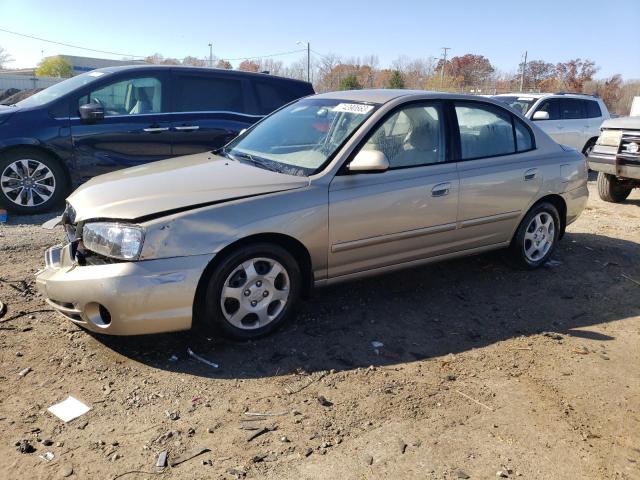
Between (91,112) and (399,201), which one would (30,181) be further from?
(399,201)

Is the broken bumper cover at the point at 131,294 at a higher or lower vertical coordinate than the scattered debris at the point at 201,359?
higher

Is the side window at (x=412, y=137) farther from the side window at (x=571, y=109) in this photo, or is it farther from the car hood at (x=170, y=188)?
the side window at (x=571, y=109)

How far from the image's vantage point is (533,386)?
11.0 ft

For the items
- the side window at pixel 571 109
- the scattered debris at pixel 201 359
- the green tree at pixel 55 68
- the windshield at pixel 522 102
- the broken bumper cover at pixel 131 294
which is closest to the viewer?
the broken bumper cover at pixel 131 294

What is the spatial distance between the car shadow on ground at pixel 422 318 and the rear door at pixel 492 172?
50cm

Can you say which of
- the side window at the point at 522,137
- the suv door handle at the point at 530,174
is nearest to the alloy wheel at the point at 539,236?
the suv door handle at the point at 530,174

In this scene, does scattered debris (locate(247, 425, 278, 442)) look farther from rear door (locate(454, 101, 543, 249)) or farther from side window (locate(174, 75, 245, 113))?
side window (locate(174, 75, 245, 113))

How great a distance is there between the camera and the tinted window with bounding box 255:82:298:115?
7836 mm

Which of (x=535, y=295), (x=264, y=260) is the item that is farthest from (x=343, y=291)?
(x=535, y=295)

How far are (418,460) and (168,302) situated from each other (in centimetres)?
166

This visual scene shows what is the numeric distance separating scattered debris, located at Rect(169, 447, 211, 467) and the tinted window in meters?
5.89

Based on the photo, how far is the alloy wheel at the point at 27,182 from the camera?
655 cm

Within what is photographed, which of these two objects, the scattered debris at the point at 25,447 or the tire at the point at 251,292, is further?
the tire at the point at 251,292

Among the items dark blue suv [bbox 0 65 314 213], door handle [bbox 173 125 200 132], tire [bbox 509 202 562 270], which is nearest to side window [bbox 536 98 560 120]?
dark blue suv [bbox 0 65 314 213]
